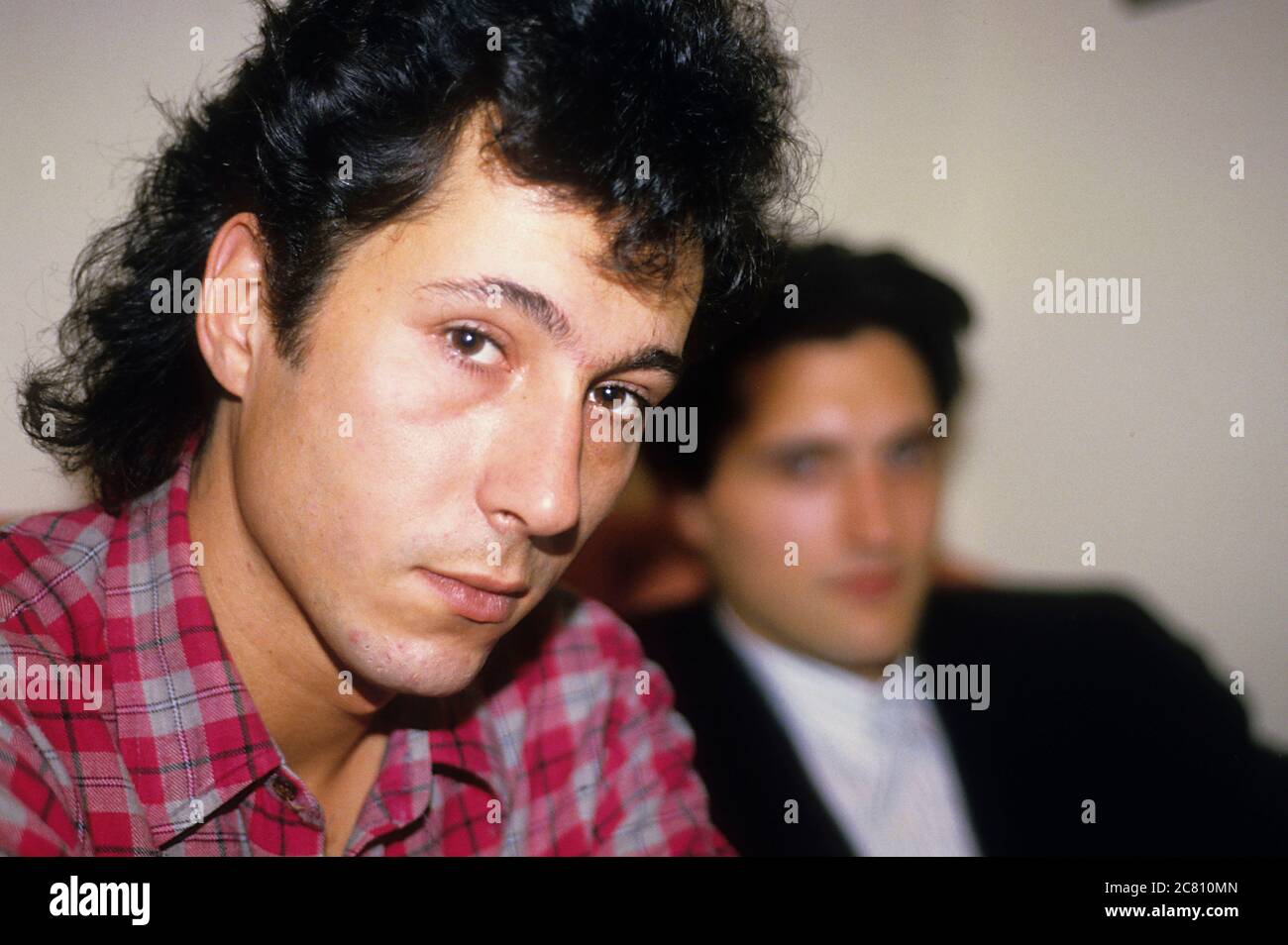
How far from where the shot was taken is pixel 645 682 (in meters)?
1.23

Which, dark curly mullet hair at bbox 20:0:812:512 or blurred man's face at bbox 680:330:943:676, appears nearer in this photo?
dark curly mullet hair at bbox 20:0:812:512

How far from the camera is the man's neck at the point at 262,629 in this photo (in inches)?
37.0

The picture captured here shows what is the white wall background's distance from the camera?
1414 millimetres

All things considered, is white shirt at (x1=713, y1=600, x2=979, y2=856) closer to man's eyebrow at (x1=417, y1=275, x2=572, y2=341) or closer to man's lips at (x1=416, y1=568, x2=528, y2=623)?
man's lips at (x1=416, y1=568, x2=528, y2=623)

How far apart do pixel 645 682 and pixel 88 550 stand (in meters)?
0.67

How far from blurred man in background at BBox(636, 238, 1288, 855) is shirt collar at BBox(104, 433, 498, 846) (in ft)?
2.22

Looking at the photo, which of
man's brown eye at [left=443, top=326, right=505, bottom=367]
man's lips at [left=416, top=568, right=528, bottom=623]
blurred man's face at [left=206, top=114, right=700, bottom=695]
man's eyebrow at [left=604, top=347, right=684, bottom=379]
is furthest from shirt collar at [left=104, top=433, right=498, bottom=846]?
man's eyebrow at [left=604, top=347, right=684, bottom=379]

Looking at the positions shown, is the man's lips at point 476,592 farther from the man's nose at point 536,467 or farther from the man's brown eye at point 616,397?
the man's brown eye at point 616,397

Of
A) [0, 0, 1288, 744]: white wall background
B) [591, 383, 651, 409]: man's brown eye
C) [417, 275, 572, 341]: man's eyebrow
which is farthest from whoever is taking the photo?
[0, 0, 1288, 744]: white wall background

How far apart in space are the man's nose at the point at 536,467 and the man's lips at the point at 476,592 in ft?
0.19

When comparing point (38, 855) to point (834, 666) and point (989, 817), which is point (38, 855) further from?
point (989, 817)

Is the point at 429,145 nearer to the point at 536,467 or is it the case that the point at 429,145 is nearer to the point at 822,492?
the point at 536,467
